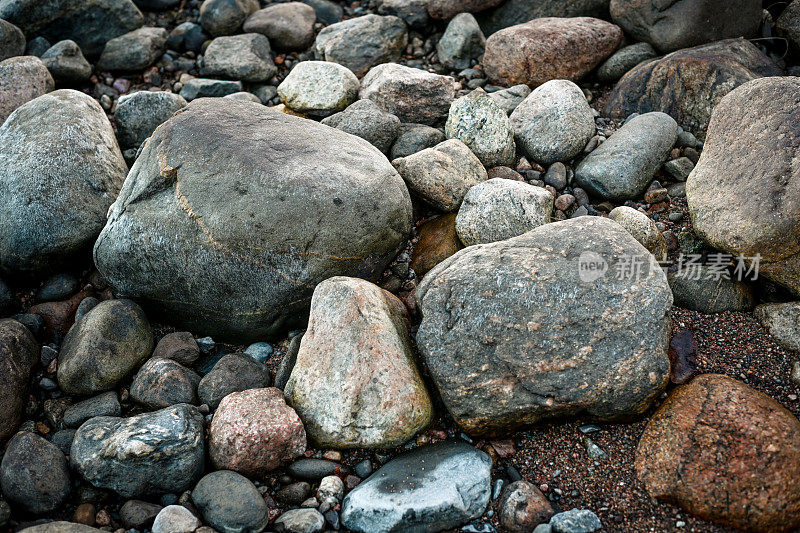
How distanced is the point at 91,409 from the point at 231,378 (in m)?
0.87

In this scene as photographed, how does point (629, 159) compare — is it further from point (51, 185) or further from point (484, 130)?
point (51, 185)

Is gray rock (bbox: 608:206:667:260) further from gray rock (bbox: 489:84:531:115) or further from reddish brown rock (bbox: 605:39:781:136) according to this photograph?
gray rock (bbox: 489:84:531:115)

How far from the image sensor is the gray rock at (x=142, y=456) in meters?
3.20

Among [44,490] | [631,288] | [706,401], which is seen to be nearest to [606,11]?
[631,288]

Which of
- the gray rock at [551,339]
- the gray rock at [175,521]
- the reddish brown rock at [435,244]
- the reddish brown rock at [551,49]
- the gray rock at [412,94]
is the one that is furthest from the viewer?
the reddish brown rock at [551,49]

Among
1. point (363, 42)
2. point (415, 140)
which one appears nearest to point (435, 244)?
point (415, 140)

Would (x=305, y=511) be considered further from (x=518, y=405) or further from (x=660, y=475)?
(x=660, y=475)

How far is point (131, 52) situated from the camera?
662cm

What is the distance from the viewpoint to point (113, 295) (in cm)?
453

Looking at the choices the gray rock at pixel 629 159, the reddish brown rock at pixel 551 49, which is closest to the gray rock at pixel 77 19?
the reddish brown rock at pixel 551 49

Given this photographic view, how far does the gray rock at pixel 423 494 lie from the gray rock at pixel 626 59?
4.23 m

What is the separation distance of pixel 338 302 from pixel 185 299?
123cm

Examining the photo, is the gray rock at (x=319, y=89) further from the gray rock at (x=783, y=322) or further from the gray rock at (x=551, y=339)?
the gray rock at (x=783, y=322)

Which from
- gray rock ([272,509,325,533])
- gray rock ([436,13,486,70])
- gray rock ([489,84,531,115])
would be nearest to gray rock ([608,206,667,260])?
gray rock ([489,84,531,115])
